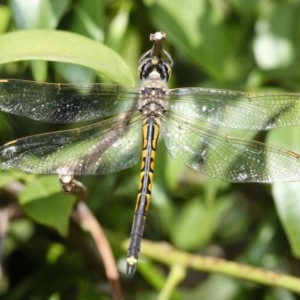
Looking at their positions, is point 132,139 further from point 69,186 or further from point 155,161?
point 69,186

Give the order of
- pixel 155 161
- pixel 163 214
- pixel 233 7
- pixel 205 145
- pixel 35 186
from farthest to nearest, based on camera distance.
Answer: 1. pixel 163 214
2. pixel 233 7
3. pixel 155 161
4. pixel 205 145
5. pixel 35 186

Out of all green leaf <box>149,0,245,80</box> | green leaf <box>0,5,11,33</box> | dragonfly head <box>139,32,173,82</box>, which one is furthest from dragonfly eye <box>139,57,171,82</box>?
green leaf <box>0,5,11,33</box>

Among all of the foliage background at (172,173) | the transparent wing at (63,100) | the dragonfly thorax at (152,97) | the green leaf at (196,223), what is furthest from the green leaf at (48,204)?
the green leaf at (196,223)

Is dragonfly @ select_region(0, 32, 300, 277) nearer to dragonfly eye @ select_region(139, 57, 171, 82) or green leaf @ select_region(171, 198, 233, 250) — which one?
dragonfly eye @ select_region(139, 57, 171, 82)

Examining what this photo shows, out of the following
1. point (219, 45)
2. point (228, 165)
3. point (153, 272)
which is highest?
point (219, 45)

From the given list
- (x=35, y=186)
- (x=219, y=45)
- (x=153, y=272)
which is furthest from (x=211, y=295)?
(x=35, y=186)

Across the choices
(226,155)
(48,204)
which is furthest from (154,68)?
(48,204)

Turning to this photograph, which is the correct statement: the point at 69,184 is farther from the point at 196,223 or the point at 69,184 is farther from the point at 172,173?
the point at 196,223
